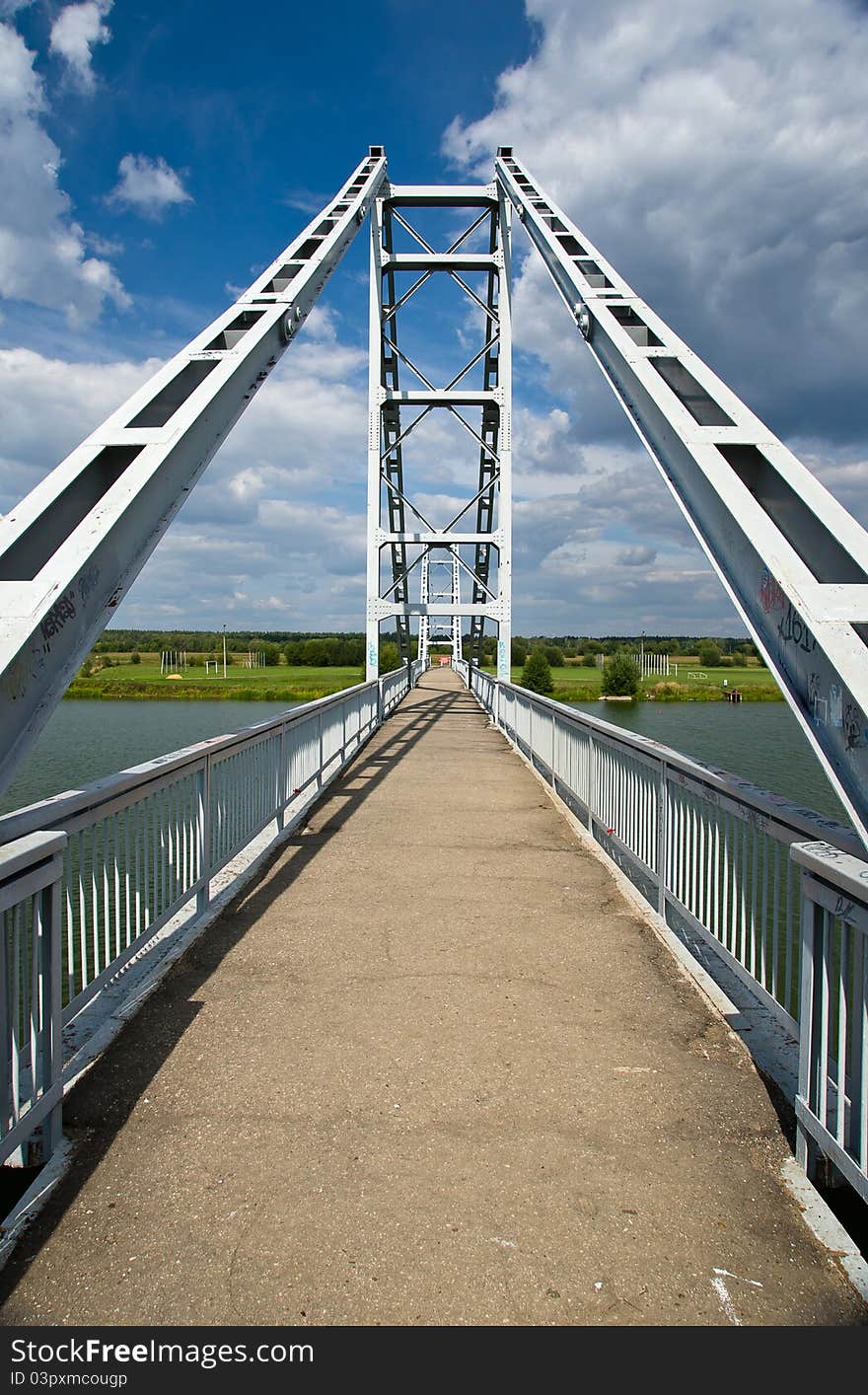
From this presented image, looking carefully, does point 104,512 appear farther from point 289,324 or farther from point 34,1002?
point 289,324

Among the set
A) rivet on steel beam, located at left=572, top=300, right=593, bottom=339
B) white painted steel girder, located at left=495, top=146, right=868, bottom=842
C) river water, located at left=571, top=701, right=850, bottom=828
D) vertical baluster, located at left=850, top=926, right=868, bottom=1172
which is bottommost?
river water, located at left=571, top=701, right=850, bottom=828

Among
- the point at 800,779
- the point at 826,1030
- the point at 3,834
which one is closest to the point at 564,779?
the point at 826,1030

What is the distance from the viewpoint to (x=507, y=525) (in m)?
16.6

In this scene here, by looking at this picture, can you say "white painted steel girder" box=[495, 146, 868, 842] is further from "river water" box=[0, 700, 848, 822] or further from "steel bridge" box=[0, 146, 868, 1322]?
"river water" box=[0, 700, 848, 822]

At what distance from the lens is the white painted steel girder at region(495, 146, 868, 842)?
2527 millimetres

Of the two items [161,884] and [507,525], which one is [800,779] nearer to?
[507,525]

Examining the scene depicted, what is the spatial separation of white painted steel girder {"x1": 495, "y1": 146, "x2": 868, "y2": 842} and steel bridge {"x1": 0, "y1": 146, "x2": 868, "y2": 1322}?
0.01m

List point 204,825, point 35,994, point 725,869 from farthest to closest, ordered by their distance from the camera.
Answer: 1. point 204,825
2. point 725,869
3. point 35,994

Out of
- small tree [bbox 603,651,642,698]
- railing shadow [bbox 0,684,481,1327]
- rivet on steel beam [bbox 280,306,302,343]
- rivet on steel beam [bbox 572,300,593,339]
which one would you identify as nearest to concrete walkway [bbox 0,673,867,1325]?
railing shadow [bbox 0,684,481,1327]

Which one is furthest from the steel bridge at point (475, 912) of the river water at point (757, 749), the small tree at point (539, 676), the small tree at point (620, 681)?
the small tree at point (620, 681)

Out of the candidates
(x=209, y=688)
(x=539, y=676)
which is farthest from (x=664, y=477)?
(x=209, y=688)

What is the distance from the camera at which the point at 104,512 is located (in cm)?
314

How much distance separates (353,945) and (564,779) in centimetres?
373

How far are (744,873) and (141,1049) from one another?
2.29m
